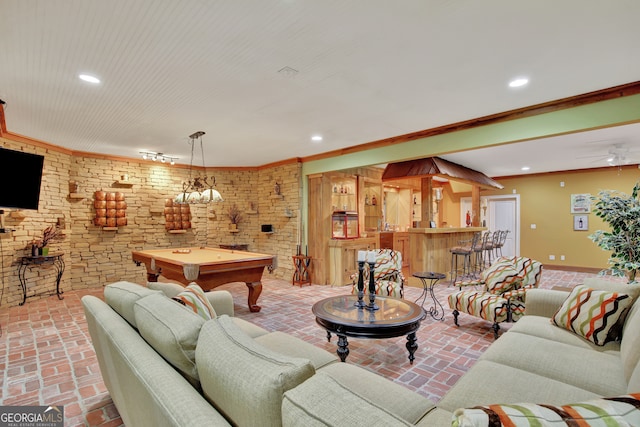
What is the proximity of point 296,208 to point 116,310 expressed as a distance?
4.94m

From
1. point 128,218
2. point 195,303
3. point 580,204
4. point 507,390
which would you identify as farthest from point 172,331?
point 580,204

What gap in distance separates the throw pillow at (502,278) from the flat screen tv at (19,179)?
5699 mm

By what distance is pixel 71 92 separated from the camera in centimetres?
331

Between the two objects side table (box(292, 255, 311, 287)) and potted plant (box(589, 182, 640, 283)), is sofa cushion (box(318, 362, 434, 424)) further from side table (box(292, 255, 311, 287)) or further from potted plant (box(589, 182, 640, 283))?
side table (box(292, 255, 311, 287))

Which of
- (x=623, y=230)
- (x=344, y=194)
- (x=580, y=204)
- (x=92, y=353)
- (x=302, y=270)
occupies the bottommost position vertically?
(x=92, y=353)

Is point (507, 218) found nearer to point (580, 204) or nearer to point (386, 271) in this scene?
point (580, 204)

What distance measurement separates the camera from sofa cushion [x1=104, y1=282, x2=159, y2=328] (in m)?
1.85

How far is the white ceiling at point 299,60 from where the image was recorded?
2.04 meters

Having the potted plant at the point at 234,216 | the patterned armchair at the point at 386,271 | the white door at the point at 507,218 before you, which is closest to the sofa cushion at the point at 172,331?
the patterned armchair at the point at 386,271

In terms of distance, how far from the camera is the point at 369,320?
8.56ft

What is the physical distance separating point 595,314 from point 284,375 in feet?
8.00

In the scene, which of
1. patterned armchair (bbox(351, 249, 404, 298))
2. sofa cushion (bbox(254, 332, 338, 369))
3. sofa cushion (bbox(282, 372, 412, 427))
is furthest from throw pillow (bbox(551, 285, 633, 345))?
sofa cushion (bbox(282, 372, 412, 427))

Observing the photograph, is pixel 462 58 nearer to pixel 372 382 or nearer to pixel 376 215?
pixel 372 382

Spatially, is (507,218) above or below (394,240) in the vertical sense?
above
